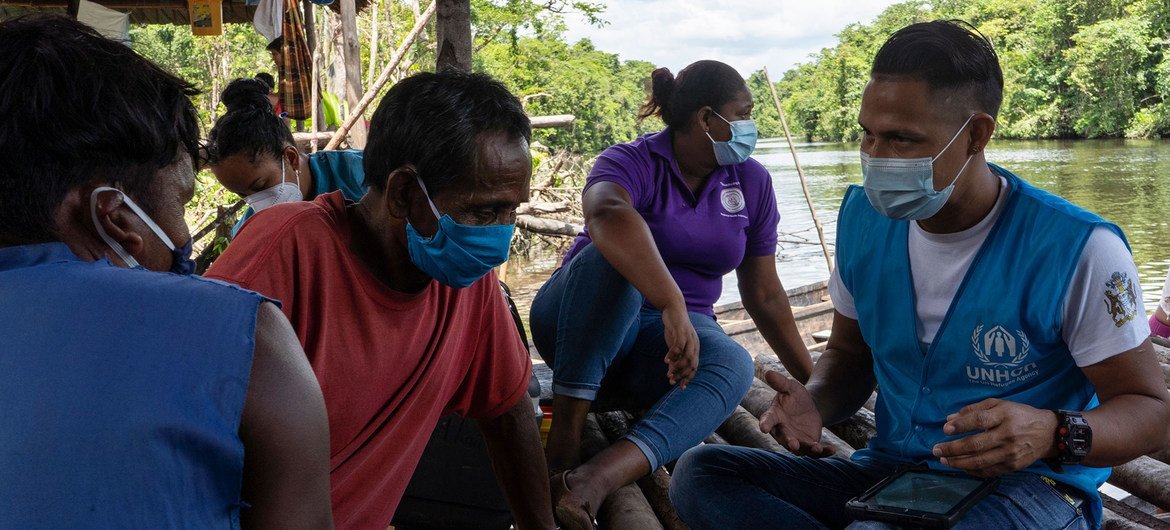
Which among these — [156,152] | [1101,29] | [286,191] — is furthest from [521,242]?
[1101,29]

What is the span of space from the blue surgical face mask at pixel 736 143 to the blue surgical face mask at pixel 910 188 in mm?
1096

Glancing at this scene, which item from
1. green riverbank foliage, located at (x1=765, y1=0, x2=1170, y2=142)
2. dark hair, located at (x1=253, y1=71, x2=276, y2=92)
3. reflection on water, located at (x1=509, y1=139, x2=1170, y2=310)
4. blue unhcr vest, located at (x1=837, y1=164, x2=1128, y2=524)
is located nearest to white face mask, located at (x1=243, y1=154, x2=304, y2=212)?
dark hair, located at (x1=253, y1=71, x2=276, y2=92)

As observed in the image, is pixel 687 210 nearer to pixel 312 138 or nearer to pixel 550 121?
pixel 550 121

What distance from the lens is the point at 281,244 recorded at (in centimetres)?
180

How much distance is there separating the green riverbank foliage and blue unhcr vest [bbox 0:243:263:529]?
33.9 meters

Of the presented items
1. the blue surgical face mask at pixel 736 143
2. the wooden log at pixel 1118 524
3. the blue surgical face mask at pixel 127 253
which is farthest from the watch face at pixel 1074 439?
the blue surgical face mask at pixel 736 143

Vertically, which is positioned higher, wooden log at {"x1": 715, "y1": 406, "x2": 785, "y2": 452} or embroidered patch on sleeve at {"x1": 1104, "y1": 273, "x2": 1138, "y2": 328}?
embroidered patch on sleeve at {"x1": 1104, "y1": 273, "x2": 1138, "y2": 328}

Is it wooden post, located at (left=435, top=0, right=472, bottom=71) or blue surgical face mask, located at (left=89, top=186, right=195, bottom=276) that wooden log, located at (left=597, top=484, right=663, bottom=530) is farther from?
wooden post, located at (left=435, top=0, right=472, bottom=71)

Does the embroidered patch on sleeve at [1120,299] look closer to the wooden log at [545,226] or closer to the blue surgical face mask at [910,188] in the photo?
the blue surgical face mask at [910,188]

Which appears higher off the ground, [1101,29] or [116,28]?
[1101,29]

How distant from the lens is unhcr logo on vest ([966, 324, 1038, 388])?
6.24ft

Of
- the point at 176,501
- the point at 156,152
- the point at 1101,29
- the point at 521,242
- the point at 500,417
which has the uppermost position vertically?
the point at 1101,29

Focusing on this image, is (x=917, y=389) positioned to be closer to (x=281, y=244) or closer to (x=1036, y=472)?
(x=1036, y=472)

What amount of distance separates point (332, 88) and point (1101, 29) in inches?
1431
